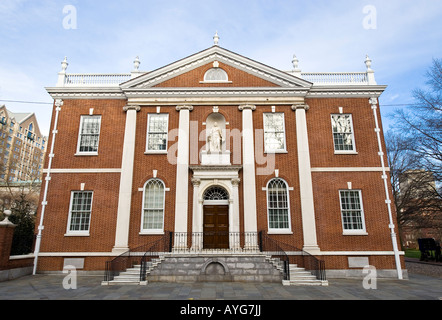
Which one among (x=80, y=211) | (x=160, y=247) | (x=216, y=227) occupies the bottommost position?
(x=160, y=247)

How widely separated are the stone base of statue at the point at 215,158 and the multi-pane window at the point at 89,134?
6609mm

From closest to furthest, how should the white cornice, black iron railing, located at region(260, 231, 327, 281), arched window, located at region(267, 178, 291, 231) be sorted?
black iron railing, located at region(260, 231, 327, 281)
arched window, located at region(267, 178, 291, 231)
the white cornice

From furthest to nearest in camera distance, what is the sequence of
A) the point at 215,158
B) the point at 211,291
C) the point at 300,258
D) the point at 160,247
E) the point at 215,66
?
1. the point at 215,66
2. the point at 215,158
3. the point at 160,247
4. the point at 300,258
5. the point at 211,291

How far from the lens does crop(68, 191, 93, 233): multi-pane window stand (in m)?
15.4

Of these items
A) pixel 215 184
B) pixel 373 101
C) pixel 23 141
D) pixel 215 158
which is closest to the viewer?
pixel 215 184

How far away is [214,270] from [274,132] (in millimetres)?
8652

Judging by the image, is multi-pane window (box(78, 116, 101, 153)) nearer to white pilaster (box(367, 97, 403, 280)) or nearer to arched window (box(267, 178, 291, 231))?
arched window (box(267, 178, 291, 231))

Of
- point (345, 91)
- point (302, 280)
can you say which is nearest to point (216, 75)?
point (345, 91)

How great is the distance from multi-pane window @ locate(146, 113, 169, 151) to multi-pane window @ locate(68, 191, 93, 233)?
450 centimetres

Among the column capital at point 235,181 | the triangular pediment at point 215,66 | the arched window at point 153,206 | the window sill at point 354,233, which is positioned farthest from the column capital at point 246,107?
the window sill at point 354,233

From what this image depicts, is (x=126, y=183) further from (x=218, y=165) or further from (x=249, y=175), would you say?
(x=249, y=175)

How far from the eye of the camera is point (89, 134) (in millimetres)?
16828

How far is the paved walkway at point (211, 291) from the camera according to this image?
9.25 m

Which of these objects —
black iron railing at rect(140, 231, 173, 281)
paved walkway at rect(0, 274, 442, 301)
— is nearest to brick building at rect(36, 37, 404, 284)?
black iron railing at rect(140, 231, 173, 281)
